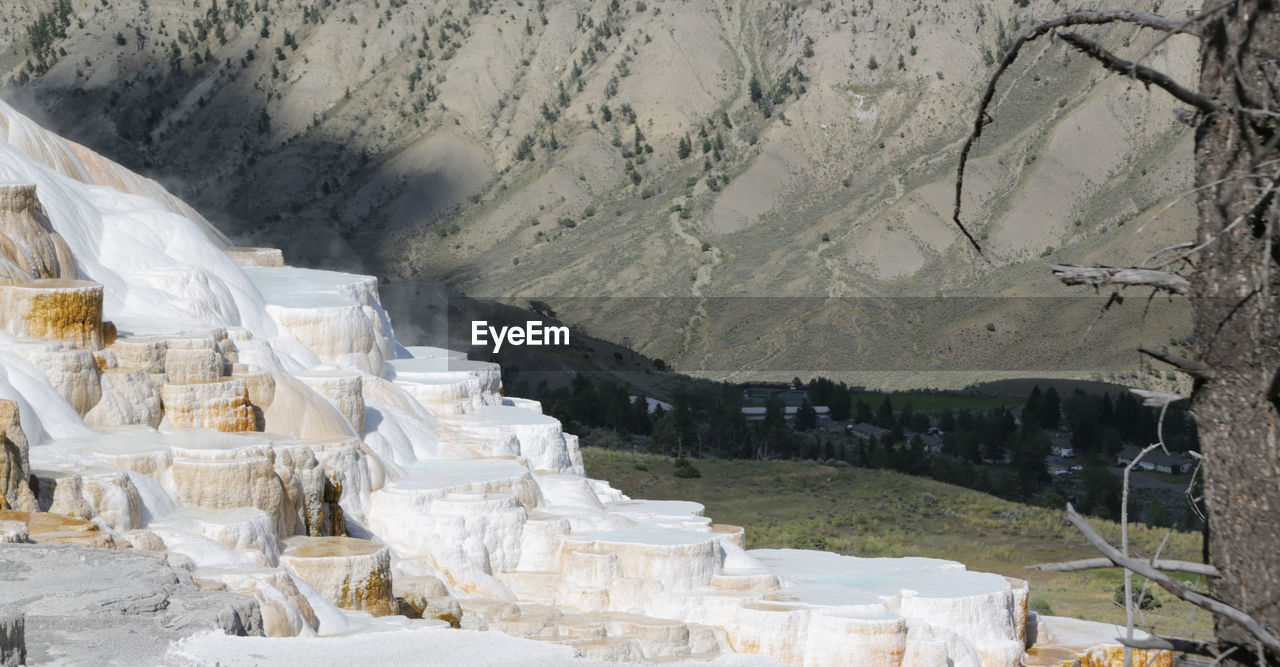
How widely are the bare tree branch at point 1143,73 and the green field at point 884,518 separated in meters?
24.0

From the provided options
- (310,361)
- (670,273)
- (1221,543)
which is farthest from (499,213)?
(1221,543)

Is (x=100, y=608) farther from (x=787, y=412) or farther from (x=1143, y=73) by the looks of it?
(x=787, y=412)

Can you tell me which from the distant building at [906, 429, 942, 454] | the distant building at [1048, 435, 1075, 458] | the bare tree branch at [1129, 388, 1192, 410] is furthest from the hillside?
the bare tree branch at [1129, 388, 1192, 410]

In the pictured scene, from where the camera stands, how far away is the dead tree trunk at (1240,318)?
3275 mm

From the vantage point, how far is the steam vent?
13.4 m

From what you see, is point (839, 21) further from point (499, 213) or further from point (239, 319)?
point (239, 319)

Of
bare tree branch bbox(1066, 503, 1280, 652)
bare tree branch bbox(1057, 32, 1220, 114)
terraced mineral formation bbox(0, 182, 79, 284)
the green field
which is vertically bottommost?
the green field

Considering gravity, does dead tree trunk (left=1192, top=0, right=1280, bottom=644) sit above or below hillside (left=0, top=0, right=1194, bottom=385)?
below

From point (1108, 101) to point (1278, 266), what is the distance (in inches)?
3072

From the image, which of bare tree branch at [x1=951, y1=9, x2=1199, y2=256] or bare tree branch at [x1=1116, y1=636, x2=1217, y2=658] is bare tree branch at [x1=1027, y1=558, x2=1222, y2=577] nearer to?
bare tree branch at [x1=1116, y1=636, x2=1217, y2=658]

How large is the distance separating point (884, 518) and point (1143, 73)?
110 ft

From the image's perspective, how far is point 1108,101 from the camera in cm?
7712

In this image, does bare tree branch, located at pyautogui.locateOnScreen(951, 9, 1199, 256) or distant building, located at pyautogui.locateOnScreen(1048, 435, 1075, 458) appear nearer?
bare tree branch, located at pyautogui.locateOnScreen(951, 9, 1199, 256)

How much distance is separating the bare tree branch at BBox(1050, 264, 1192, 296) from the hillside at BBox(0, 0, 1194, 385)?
5621cm
